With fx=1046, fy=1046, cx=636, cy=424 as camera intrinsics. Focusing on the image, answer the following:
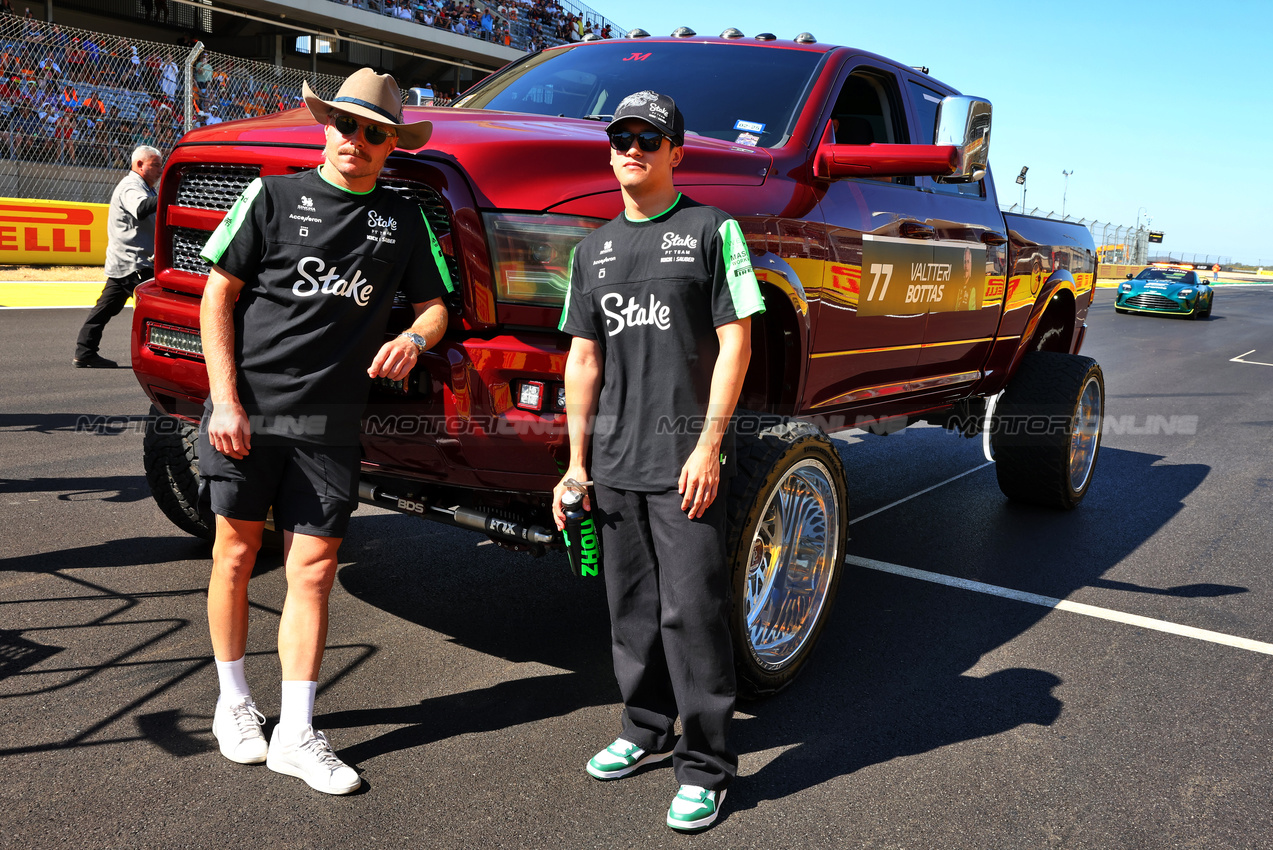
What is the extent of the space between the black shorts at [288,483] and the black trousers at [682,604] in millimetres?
736

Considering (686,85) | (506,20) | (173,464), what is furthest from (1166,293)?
(173,464)

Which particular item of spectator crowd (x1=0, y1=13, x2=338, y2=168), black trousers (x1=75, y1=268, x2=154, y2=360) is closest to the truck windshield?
black trousers (x1=75, y1=268, x2=154, y2=360)

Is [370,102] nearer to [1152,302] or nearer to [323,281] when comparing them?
[323,281]

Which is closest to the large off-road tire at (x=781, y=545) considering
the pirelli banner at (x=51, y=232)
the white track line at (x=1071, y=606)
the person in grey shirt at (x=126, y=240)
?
the white track line at (x=1071, y=606)

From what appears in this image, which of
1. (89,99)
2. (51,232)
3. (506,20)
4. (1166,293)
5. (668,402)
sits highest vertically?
(506,20)

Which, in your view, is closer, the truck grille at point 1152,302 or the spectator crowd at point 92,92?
the spectator crowd at point 92,92

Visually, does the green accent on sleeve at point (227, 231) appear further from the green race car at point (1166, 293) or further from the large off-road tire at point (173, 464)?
the green race car at point (1166, 293)

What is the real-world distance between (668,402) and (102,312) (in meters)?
7.93

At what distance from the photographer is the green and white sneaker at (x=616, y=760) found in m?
2.93

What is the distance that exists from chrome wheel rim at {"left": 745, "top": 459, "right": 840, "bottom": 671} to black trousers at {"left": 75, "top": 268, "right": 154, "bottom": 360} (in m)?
7.23

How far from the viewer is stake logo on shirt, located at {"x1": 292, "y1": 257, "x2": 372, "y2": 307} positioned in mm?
2789

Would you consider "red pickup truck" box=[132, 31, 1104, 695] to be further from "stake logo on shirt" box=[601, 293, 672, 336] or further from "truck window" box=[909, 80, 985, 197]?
"stake logo on shirt" box=[601, 293, 672, 336]

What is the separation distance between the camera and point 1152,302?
1059 inches

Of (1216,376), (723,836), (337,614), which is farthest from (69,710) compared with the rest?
(1216,376)
